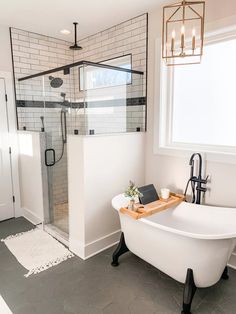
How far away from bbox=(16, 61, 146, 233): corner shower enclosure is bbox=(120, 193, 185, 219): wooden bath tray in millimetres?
875

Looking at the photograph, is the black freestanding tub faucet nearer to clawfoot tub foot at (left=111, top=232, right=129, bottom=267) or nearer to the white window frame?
the white window frame

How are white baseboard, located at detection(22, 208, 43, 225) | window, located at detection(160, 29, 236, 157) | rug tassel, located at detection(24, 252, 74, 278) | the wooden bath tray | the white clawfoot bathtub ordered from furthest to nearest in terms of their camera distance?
white baseboard, located at detection(22, 208, 43, 225), window, located at detection(160, 29, 236, 157), rug tassel, located at detection(24, 252, 74, 278), the wooden bath tray, the white clawfoot bathtub

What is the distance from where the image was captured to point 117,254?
235 cm

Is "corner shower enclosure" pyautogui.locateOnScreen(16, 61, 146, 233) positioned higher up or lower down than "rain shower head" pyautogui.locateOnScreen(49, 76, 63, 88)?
lower down

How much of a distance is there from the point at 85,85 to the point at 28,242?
1.95 metres

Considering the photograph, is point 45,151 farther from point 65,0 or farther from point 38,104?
point 65,0

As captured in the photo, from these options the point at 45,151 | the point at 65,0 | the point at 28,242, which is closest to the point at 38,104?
the point at 45,151

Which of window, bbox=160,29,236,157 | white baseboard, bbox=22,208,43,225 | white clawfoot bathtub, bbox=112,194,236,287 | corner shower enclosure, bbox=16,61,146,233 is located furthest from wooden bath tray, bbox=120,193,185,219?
white baseboard, bbox=22,208,43,225

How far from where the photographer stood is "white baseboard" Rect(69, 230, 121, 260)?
8.10 ft

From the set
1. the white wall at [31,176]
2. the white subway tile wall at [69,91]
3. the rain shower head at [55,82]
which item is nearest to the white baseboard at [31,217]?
the white wall at [31,176]

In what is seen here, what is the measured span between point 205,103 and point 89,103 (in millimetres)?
1273

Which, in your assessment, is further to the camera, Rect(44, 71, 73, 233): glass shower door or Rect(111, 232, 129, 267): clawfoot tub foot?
Rect(44, 71, 73, 233): glass shower door

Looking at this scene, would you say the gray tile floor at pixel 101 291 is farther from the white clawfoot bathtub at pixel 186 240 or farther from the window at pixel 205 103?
the window at pixel 205 103

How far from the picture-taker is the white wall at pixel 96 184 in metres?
2.37
